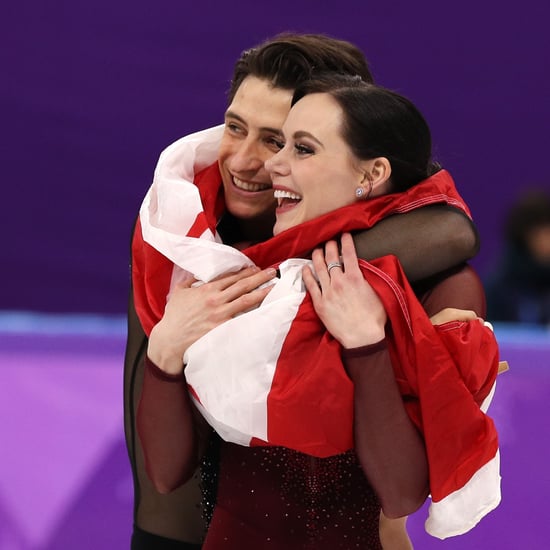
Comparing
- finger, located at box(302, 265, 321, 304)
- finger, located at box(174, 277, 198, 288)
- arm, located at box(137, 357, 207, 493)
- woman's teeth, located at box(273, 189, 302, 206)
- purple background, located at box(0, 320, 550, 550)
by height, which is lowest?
purple background, located at box(0, 320, 550, 550)

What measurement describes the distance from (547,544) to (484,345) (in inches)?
44.9

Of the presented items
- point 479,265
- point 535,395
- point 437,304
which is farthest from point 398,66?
point 437,304

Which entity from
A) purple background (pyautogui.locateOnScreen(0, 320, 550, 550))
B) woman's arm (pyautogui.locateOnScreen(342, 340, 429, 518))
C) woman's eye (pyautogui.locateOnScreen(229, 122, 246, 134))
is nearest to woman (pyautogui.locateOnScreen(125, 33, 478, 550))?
woman's eye (pyautogui.locateOnScreen(229, 122, 246, 134))

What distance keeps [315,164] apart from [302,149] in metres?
0.05

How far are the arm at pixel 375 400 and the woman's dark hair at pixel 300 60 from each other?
57 cm

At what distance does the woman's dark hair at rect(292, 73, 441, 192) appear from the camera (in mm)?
2002

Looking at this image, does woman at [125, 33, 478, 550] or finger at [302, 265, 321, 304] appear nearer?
finger at [302, 265, 321, 304]

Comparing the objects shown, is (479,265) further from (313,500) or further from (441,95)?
(313,500)

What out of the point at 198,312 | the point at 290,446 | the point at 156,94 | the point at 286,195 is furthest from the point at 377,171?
the point at 156,94

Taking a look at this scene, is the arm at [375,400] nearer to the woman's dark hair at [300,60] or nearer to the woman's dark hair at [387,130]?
the woman's dark hair at [387,130]

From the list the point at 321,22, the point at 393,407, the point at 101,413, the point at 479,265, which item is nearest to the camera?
the point at 393,407

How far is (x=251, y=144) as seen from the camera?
228 centimetres

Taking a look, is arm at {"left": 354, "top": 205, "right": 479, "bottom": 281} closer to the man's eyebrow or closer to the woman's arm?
the woman's arm

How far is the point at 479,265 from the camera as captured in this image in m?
4.80
